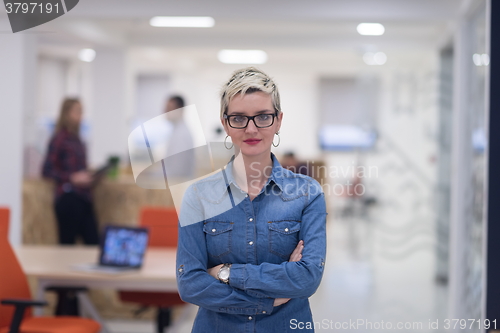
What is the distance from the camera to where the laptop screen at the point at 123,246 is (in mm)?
2838

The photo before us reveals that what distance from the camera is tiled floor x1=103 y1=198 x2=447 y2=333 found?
3988 millimetres

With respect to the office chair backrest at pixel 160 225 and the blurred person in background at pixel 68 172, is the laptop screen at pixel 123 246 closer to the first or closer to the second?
the office chair backrest at pixel 160 225

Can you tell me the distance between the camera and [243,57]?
10.2 metres

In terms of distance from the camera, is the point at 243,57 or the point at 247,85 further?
the point at 243,57

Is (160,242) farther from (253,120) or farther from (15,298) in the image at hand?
(253,120)

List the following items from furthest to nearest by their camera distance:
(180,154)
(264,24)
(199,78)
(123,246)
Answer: (199,78) → (264,24) → (123,246) → (180,154)

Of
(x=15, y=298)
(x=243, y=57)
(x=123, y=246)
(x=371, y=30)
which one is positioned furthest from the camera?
(x=243, y=57)

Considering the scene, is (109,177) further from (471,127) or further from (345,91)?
(345,91)

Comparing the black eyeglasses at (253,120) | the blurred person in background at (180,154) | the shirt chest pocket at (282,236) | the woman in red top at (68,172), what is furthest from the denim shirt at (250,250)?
Result: the woman in red top at (68,172)

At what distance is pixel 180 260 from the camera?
146cm

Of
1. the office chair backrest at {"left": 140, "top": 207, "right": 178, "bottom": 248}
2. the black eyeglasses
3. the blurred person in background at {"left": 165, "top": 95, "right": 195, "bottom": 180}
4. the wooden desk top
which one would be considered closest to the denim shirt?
the black eyeglasses

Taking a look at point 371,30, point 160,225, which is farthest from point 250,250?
point 371,30

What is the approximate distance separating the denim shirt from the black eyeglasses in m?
0.15

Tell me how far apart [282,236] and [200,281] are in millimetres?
253
